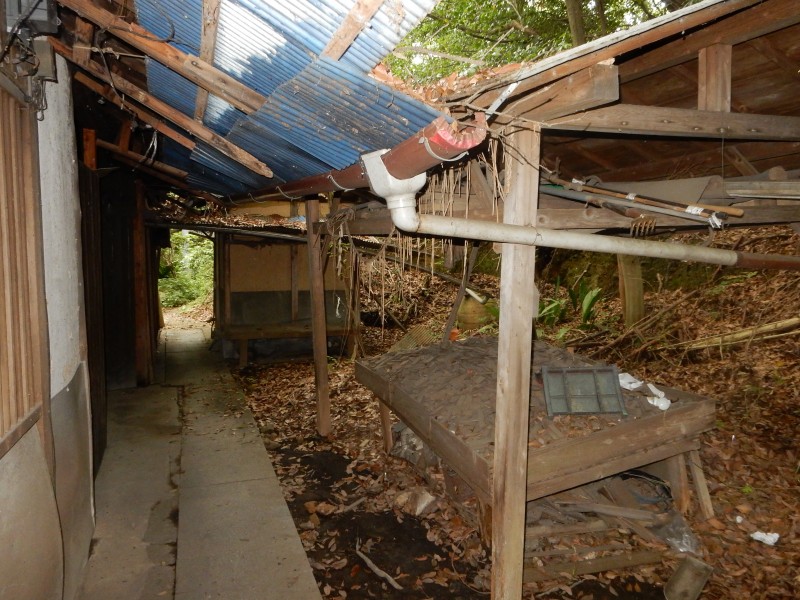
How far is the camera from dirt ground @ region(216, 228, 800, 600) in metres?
4.16

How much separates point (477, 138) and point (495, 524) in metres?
2.67

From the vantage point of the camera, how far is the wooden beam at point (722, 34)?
2.88 meters

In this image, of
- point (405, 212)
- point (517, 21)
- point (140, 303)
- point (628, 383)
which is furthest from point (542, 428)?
point (517, 21)

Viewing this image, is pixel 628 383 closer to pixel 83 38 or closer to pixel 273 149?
pixel 273 149

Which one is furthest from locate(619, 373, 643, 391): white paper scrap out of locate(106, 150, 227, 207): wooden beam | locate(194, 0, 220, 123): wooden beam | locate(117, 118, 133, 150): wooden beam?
locate(106, 150, 227, 207): wooden beam

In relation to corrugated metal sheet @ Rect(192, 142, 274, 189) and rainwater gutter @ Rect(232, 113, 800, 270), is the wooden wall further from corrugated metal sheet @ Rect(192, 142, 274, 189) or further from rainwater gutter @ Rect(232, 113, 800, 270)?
corrugated metal sheet @ Rect(192, 142, 274, 189)

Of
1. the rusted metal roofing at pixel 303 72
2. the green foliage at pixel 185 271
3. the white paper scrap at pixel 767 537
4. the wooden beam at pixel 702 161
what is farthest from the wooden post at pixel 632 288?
the green foliage at pixel 185 271

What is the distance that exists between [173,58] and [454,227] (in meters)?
2.18

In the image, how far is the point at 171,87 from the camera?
4.03 meters

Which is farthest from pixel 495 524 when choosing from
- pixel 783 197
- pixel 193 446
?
pixel 193 446

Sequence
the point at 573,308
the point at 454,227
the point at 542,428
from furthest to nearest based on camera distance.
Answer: the point at 573,308, the point at 542,428, the point at 454,227

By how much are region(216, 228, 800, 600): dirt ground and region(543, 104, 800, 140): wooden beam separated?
3.65 m

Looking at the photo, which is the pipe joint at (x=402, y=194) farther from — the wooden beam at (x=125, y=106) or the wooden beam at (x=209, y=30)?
the wooden beam at (x=125, y=106)

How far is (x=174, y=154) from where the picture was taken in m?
6.71
